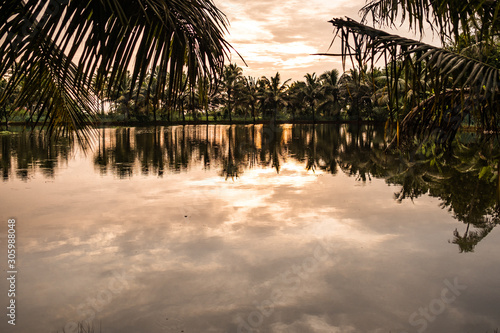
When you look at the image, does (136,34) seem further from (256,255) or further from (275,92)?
(275,92)

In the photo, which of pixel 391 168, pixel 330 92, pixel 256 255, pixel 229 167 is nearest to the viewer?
pixel 256 255

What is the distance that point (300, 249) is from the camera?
220 inches

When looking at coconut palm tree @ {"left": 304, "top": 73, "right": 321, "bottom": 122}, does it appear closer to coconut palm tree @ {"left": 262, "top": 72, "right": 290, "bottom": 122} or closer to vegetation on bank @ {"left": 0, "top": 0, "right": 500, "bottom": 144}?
coconut palm tree @ {"left": 262, "top": 72, "right": 290, "bottom": 122}

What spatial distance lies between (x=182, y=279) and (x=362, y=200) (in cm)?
513

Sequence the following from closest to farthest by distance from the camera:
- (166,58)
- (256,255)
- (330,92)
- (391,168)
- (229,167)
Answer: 1. (166,58)
2. (256,255)
3. (391,168)
4. (229,167)
5. (330,92)

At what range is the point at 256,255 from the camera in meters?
5.40

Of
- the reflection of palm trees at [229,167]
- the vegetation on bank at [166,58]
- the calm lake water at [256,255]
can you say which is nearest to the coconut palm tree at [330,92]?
the reflection of palm trees at [229,167]

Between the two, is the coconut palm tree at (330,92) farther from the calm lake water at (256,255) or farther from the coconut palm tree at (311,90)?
the calm lake water at (256,255)

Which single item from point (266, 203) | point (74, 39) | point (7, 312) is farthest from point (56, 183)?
point (74, 39)

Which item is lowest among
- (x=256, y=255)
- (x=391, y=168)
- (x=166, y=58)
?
(x=256, y=255)

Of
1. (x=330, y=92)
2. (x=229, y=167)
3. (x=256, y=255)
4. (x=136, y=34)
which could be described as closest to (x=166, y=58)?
(x=136, y=34)

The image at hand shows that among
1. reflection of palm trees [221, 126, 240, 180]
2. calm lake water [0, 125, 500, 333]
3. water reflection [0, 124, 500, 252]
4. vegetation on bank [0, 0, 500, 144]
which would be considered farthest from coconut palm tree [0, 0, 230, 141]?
reflection of palm trees [221, 126, 240, 180]

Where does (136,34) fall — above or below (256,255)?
above

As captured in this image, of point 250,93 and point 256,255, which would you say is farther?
point 250,93
